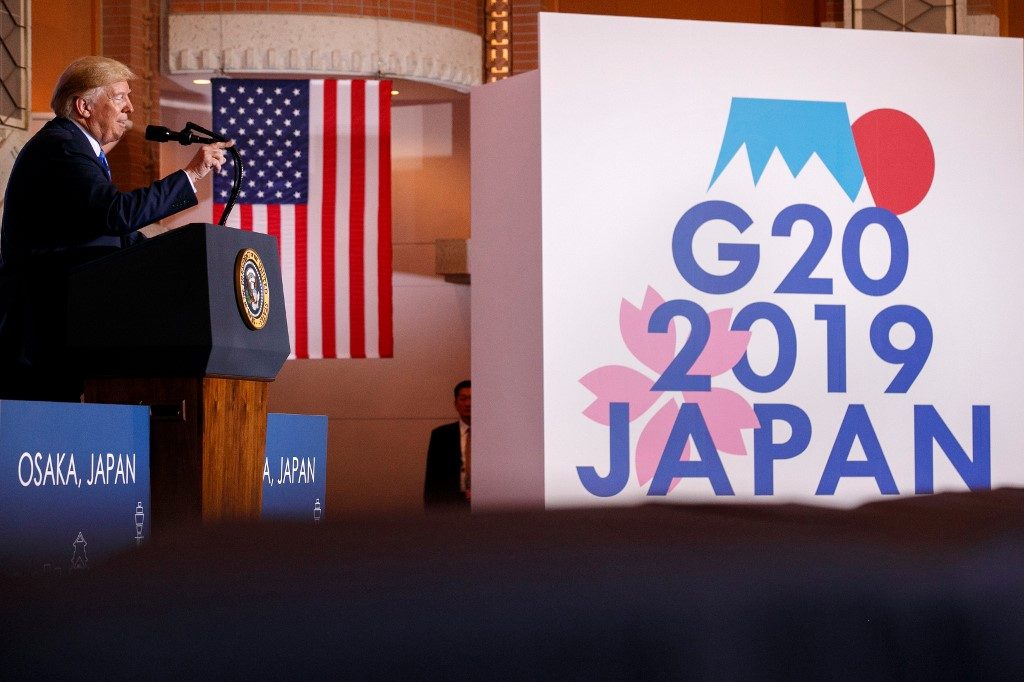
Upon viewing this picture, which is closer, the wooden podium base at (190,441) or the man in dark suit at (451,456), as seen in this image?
the wooden podium base at (190,441)

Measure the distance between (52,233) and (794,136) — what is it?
1.84 m

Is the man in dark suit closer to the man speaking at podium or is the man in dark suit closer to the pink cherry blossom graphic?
the pink cherry blossom graphic

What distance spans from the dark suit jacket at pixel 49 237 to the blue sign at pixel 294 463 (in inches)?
15.8

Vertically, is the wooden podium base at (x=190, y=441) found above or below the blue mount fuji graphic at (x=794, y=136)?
below

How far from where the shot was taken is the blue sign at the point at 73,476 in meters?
1.31

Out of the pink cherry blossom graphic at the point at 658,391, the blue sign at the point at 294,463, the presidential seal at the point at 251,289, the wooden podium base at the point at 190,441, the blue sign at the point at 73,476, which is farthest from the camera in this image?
the pink cherry blossom graphic at the point at 658,391

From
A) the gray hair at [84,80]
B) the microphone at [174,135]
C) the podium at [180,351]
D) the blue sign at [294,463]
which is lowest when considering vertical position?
the blue sign at [294,463]

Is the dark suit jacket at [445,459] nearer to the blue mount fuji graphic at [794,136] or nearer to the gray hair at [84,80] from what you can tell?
the blue mount fuji graphic at [794,136]

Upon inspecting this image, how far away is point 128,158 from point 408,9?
196 centimetres

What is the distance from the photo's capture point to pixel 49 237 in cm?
189

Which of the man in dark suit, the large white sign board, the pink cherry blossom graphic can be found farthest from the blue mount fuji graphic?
the man in dark suit

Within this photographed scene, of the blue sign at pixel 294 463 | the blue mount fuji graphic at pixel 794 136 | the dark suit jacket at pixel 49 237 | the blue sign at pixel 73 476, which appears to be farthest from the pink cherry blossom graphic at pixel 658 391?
the blue sign at pixel 73 476

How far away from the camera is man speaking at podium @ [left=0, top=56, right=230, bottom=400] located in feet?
6.03

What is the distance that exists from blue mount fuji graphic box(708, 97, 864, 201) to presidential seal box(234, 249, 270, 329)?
1.44m
